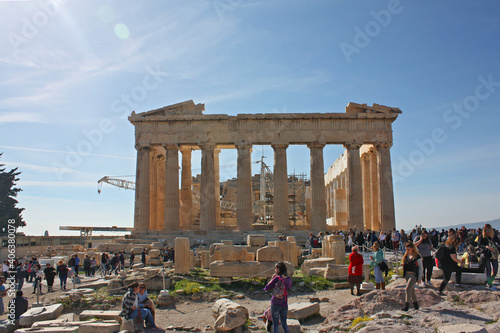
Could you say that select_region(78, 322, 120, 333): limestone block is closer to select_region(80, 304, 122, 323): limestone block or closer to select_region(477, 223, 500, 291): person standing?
select_region(80, 304, 122, 323): limestone block

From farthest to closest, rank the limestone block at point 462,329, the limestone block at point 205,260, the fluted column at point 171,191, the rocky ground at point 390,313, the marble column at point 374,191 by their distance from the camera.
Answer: the marble column at point 374,191 < the fluted column at point 171,191 < the limestone block at point 205,260 < the rocky ground at point 390,313 < the limestone block at point 462,329

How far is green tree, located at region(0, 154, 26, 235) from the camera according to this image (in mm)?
48469

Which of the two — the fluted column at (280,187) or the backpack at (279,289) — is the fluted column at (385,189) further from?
the backpack at (279,289)

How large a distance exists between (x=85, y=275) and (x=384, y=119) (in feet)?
79.7

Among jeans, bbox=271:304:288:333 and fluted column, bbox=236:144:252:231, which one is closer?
jeans, bbox=271:304:288:333

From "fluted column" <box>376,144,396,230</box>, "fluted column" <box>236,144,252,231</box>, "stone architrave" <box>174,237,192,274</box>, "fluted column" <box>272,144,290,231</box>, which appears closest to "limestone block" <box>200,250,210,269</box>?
"stone architrave" <box>174,237,192,274</box>

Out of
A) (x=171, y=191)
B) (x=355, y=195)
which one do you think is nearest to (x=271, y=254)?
(x=355, y=195)

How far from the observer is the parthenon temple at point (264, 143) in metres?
35.5

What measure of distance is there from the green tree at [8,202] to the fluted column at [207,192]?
81.2 feet

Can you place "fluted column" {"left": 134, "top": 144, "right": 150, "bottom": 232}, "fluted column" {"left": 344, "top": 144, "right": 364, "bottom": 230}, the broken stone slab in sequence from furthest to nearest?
"fluted column" {"left": 134, "top": 144, "right": 150, "bottom": 232} → "fluted column" {"left": 344, "top": 144, "right": 364, "bottom": 230} → the broken stone slab

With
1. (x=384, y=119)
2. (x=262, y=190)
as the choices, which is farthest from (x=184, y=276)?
(x=262, y=190)

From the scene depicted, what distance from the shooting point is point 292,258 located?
22203 mm

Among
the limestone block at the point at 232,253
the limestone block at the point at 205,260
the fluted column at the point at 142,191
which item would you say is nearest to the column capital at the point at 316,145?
the fluted column at the point at 142,191

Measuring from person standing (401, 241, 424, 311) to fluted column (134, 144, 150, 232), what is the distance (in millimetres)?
27580
